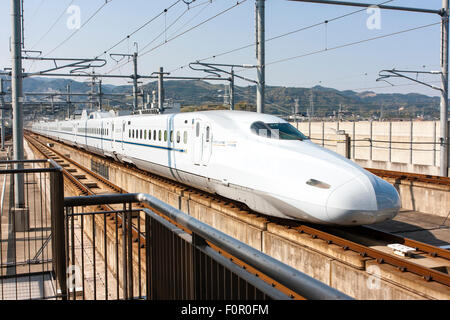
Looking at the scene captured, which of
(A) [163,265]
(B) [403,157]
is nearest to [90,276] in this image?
(A) [163,265]

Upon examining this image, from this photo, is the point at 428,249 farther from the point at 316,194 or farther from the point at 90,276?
the point at 90,276

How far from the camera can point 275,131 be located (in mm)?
11391

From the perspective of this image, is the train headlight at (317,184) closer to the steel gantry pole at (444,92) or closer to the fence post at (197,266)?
the fence post at (197,266)

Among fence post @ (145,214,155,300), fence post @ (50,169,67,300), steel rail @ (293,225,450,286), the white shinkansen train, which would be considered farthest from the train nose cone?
fence post @ (50,169,67,300)

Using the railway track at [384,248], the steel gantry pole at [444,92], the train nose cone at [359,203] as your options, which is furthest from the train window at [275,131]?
the steel gantry pole at [444,92]

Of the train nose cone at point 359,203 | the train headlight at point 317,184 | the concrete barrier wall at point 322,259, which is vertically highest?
the train headlight at point 317,184

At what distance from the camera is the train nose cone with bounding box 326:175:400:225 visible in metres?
8.88

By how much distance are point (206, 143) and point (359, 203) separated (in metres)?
5.51

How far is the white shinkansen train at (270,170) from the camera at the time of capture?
29.7 feet

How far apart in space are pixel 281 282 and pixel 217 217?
1078 centimetres

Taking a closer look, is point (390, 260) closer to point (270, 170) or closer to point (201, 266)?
point (270, 170)

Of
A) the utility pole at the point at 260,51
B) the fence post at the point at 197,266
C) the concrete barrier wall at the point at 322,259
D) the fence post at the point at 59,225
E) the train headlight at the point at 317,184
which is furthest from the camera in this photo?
the utility pole at the point at 260,51

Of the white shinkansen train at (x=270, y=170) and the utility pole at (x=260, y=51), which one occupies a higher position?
the utility pole at (x=260, y=51)
